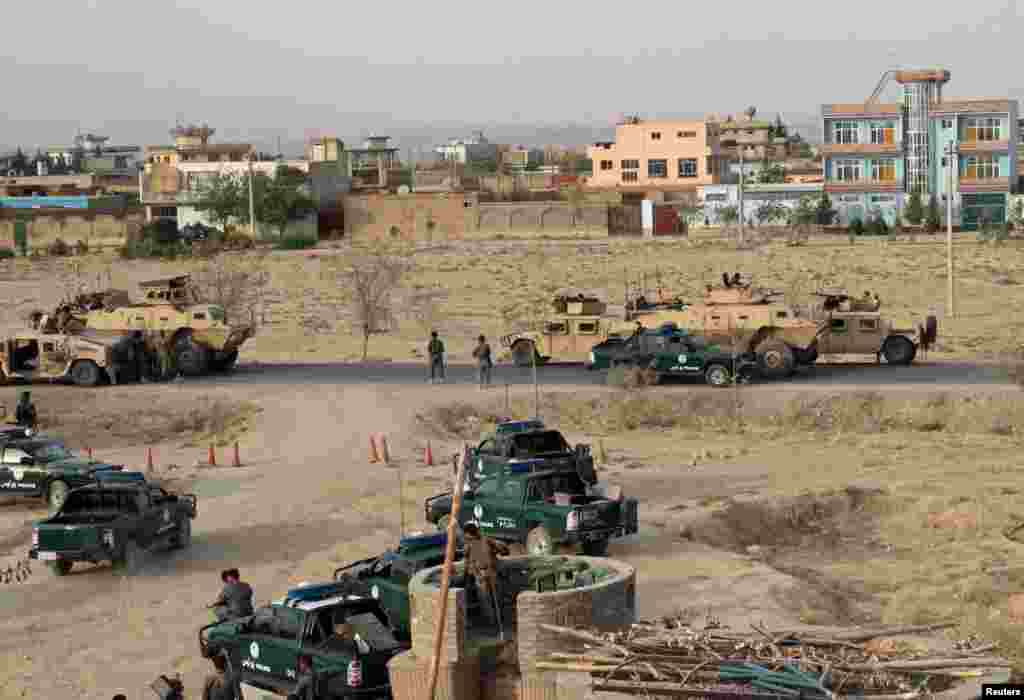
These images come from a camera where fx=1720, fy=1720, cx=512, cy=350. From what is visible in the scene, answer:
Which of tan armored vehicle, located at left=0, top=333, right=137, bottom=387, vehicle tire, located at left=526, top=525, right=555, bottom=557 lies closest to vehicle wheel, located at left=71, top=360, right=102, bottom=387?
tan armored vehicle, located at left=0, top=333, right=137, bottom=387

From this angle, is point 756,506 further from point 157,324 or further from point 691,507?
point 157,324

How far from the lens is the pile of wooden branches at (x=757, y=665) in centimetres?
1166

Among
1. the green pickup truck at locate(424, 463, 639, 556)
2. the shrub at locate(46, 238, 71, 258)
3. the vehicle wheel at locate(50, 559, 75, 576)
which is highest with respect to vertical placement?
the shrub at locate(46, 238, 71, 258)

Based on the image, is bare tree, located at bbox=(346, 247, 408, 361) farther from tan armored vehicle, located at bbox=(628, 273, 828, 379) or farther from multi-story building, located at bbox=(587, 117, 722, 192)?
multi-story building, located at bbox=(587, 117, 722, 192)

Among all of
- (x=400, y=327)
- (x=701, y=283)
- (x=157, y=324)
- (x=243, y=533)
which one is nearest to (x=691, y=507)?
(x=243, y=533)

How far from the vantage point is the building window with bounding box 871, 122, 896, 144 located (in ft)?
303

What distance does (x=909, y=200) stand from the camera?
92.4m

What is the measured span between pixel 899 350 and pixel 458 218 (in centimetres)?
6051

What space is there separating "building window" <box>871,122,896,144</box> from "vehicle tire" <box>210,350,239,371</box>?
57984 mm

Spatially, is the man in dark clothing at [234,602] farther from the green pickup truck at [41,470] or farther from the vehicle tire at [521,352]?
the vehicle tire at [521,352]

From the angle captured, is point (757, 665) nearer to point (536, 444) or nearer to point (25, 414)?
point (536, 444)

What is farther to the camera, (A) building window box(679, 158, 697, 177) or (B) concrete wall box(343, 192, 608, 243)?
(A) building window box(679, 158, 697, 177)

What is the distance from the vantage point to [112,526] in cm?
2159

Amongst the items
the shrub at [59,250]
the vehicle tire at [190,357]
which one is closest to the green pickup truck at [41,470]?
the vehicle tire at [190,357]
